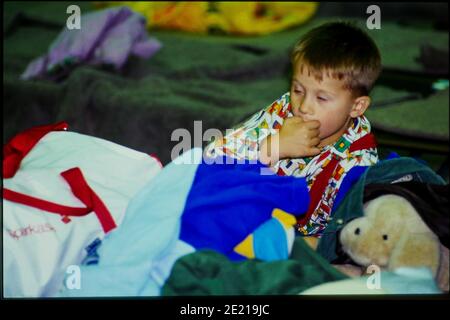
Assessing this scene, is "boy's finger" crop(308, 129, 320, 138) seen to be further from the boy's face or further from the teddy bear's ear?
the teddy bear's ear

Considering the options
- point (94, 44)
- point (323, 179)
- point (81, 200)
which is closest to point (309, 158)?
point (323, 179)

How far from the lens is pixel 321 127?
875mm

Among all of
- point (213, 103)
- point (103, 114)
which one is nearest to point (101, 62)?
point (103, 114)

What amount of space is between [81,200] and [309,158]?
1.09ft

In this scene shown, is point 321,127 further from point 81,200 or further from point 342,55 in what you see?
point 81,200

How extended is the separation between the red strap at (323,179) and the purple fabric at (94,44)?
1012mm

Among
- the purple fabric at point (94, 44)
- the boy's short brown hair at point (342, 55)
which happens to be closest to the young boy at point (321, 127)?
the boy's short brown hair at point (342, 55)

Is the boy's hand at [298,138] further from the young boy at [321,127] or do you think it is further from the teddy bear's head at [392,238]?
the teddy bear's head at [392,238]

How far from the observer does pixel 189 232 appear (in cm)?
74

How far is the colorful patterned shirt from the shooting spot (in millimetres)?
852

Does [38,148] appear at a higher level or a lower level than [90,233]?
higher

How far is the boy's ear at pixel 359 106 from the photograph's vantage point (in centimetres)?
90
